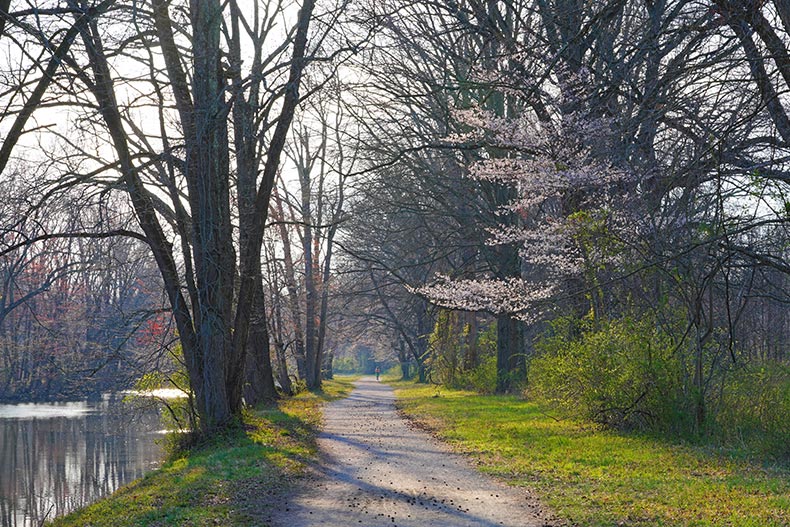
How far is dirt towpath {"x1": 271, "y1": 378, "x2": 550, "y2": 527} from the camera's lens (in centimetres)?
741

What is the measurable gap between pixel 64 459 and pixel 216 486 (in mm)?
11889

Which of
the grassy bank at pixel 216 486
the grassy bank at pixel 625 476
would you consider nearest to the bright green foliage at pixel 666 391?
the grassy bank at pixel 625 476

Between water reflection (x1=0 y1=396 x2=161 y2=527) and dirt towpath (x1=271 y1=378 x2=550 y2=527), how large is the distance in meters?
3.61

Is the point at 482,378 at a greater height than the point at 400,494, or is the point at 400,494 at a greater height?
the point at 482,378

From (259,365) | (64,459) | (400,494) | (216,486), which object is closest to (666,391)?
(400,494)

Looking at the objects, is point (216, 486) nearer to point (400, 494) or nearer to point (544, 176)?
point (400, 494)

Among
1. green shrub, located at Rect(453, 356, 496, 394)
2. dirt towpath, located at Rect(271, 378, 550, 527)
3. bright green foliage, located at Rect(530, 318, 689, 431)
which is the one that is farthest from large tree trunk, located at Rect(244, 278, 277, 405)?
bright green foliage, located at Rect(530, 318, 689, 431)

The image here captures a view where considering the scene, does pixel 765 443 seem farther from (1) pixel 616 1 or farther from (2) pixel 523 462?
(1) pixel 616 1

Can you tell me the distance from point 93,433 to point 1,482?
7777 millimetres

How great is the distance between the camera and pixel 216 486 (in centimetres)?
912

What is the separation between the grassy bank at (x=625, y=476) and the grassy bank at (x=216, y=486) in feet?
9.13

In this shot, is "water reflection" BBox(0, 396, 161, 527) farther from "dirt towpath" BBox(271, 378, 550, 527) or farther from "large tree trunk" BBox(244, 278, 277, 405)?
"dirt towpath" BBox(271, 378, 550, 527)

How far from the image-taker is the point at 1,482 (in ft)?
53.5

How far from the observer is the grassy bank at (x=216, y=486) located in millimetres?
7719
